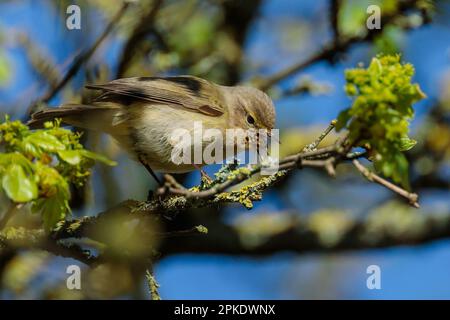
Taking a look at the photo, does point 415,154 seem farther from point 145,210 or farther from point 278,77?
point 145,210

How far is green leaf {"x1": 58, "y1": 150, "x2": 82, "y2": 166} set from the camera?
259cm

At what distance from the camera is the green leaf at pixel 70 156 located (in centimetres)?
259

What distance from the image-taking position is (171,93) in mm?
4527

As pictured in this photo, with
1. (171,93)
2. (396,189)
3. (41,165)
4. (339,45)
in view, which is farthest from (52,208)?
(339,45)

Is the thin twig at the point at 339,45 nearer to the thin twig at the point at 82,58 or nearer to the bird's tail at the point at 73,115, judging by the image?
the thin twig at the point at 82,58

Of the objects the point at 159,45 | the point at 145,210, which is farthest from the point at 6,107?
the point at 145,210

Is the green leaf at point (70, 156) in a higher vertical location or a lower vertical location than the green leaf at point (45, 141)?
lower

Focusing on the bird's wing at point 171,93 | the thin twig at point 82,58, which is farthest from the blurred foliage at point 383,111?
the thin twig at point 82,58

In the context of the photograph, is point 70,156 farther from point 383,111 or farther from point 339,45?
point 339,45

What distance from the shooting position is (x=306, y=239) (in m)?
5.69

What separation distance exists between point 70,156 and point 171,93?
6.50 ft

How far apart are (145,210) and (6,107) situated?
2343 mm

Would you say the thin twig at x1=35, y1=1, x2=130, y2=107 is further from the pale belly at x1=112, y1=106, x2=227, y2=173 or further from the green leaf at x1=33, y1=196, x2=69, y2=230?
the green leaf at x1=33, y1=196, x2=69, y2=230

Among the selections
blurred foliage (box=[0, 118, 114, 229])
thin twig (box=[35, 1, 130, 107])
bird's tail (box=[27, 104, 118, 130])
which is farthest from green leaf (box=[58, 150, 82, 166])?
thin twig (box=[35, 1, 130, 107])
